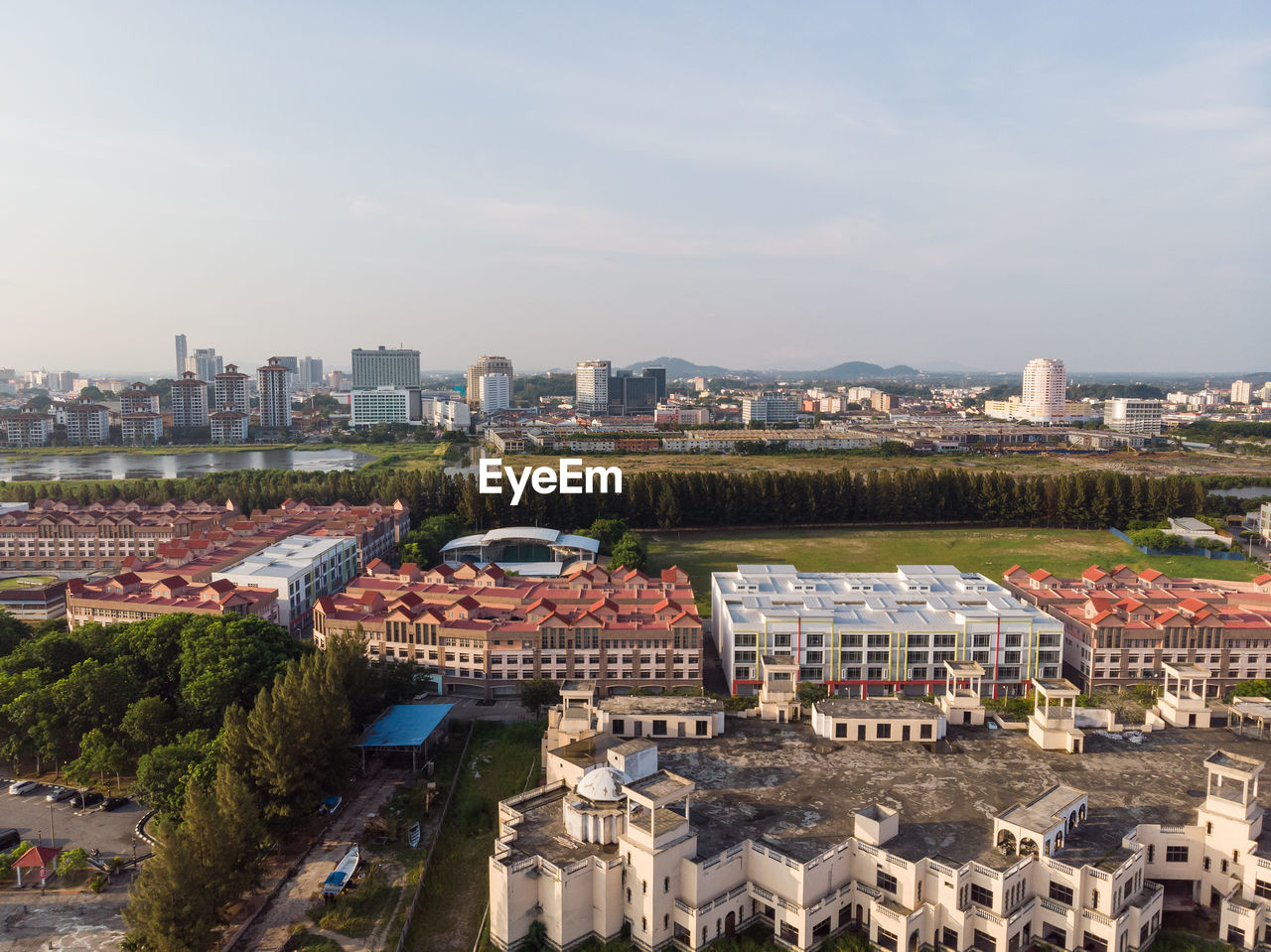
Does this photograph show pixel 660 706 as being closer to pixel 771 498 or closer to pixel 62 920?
pixel 62 920

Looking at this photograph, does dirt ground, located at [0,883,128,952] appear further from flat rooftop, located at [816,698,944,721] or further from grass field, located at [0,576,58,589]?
grass field, located at [0,576,58,589]

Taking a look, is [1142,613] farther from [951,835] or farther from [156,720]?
[156,720]

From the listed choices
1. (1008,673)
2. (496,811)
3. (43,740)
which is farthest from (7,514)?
(1008,673)

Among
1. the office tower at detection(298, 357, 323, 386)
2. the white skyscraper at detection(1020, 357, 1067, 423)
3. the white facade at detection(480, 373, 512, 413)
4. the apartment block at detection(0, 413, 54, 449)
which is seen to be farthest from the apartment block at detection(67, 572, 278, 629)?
the office tower at detection(298, 357, 323, 386)

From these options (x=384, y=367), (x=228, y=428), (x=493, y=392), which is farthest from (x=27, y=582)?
(x=384, y=367)

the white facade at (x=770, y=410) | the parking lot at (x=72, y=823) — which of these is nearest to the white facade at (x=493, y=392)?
the white facade at (x=770, y=410)
